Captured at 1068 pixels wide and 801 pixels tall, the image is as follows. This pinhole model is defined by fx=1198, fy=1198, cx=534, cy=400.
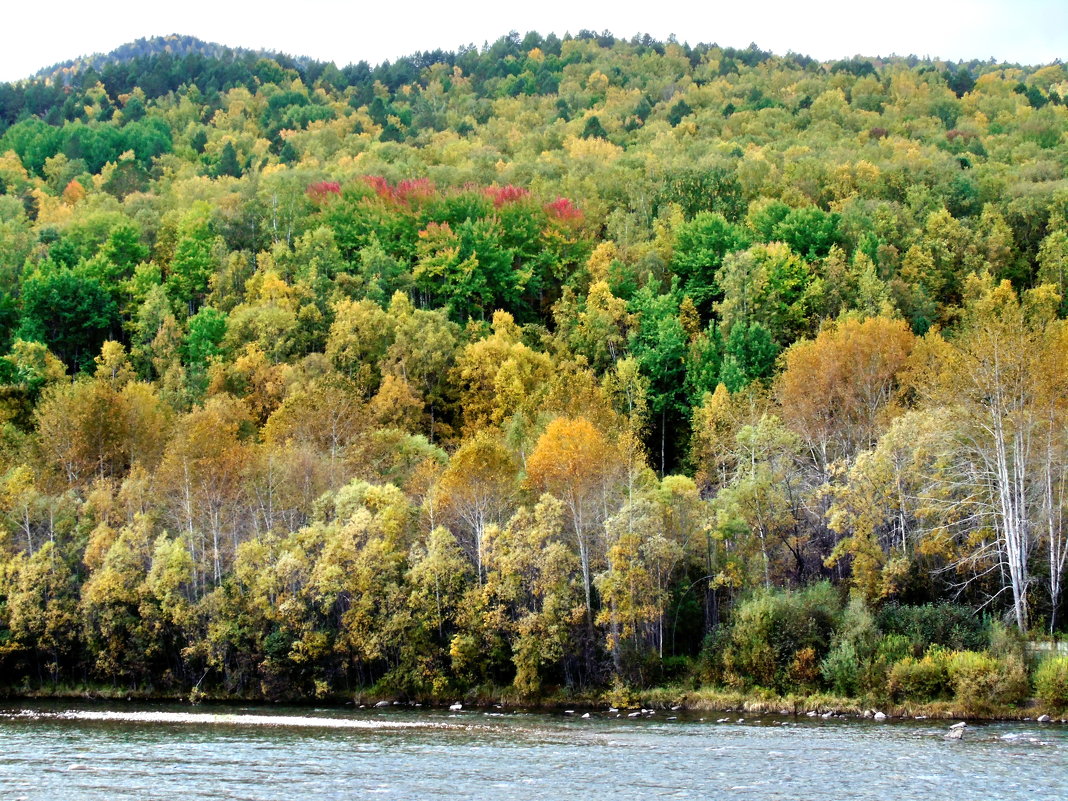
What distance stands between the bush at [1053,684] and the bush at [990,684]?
72cm

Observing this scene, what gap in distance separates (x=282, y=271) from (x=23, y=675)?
189 ft

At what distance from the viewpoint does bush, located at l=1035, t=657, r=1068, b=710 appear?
56406 millimetres

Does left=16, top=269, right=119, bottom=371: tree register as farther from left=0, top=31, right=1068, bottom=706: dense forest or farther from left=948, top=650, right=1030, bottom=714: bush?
left=948, top=650, right=1030, bottom=714: bush

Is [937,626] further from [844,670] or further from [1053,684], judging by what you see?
[1053,684]

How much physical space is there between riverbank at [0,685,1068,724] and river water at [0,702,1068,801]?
258 cm

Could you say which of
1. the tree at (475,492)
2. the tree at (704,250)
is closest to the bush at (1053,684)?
the tree at (475,492)

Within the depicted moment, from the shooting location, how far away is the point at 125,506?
84.6 meters

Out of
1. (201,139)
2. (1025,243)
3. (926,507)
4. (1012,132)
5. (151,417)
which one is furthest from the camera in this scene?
(201,139)

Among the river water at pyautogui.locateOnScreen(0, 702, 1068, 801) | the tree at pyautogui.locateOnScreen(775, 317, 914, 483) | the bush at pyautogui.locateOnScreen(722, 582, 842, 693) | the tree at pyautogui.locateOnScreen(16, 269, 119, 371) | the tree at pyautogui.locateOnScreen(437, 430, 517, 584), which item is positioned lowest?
the river water at pyautogui.locateOnScreen(0, 702, 1068, 801)

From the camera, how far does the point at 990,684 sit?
2269 inches

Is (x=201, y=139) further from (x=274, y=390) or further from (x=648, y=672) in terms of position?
(x=648, y=672)

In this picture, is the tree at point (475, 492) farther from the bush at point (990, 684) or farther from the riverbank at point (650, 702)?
the bush at point (990, 684)

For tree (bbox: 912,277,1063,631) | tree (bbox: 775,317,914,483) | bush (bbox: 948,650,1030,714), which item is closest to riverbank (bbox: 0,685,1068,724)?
bush (bbox: 948,650,1030,714)

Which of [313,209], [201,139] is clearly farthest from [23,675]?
[201,139]
